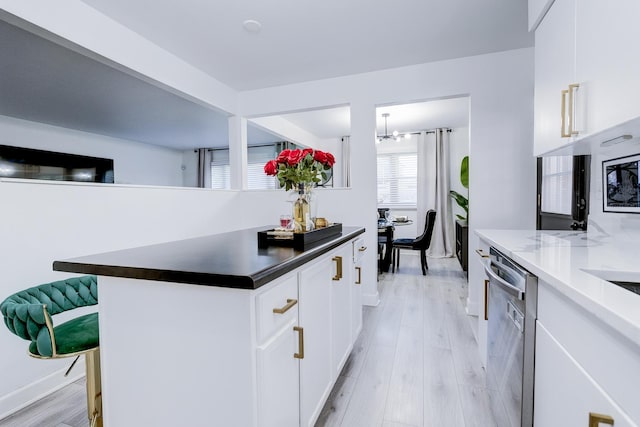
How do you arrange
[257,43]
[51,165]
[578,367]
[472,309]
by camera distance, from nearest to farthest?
[578,367], [257,43], [472,309], [51,165]

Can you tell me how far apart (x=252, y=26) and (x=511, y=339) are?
Answer: 109 inches

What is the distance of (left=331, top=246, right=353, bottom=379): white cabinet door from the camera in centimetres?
164

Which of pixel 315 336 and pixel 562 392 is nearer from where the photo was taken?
pixel 562 392

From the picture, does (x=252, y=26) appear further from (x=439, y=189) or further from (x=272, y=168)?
(x=439, y=189)

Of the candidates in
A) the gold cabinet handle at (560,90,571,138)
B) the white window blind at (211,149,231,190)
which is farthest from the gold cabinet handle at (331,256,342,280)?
the white window blind at (211,149,231,190)

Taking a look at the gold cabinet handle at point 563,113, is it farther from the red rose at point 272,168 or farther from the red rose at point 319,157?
the red rose at point 272,168

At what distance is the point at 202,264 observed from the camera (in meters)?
0.98

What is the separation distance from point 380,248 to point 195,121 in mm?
3742

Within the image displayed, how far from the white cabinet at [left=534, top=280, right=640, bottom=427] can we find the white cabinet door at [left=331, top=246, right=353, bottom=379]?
35.3 inches

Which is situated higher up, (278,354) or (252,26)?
(252,26)

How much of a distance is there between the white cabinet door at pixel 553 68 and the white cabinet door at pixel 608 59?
86 millimetres

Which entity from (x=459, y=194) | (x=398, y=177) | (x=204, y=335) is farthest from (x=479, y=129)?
(x=398, y=177)

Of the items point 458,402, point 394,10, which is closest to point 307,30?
point 394,10

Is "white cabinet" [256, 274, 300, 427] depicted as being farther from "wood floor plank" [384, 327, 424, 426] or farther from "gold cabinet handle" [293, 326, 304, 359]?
"wood floor plank" [384, 327, 424, 426]
